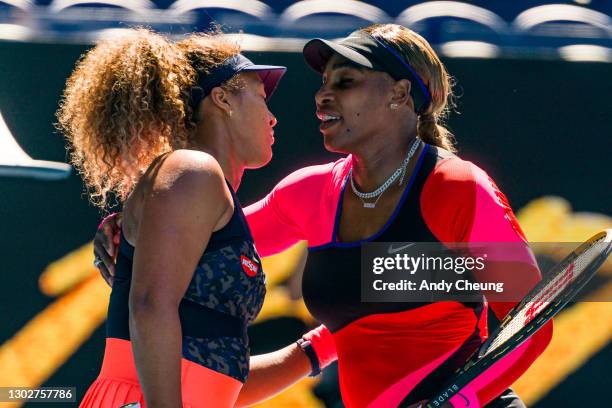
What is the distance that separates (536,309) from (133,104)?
1.10m

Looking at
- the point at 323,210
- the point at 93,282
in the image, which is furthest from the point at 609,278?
the point at 93,282

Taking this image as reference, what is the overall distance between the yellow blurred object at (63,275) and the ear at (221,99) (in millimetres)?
1731

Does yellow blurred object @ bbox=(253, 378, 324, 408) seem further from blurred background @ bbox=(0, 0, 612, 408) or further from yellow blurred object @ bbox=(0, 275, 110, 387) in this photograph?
yellow blurred object @ bbox=(0, 275, 110, 387)

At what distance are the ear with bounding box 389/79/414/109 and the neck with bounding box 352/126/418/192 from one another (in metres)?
0.10

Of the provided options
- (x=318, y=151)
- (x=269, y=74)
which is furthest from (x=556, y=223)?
(x=269, y=74)

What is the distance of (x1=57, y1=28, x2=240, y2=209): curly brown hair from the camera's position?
2.26 m

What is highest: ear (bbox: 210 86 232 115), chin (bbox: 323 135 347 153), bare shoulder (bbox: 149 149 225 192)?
ear (bbox: 210 86 232 115)

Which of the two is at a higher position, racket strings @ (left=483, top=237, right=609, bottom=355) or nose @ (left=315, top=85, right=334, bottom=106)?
nose @ (left=315, top=85, right=334, bottom=106)

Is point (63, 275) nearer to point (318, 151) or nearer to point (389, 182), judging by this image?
point (318, 151)

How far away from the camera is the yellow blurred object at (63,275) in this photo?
12.9ft

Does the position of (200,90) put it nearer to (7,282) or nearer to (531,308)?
(531,308)

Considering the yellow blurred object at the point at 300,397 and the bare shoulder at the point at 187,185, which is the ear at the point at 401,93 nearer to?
the bare shoulder at the point at 187,185

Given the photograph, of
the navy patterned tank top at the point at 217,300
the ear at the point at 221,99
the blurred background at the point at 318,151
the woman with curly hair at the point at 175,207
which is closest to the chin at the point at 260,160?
the woman with curly hair at the point at 175,207

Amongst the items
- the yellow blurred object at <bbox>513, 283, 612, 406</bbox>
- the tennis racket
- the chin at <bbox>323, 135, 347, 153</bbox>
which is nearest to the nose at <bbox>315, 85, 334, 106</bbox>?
the chin at <bbox>323, 135, 347, 153</bbox>
